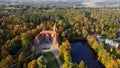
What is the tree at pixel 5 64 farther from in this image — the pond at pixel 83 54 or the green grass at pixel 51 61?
the pond at pixel 83 54

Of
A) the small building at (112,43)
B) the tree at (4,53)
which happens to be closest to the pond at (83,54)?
the small building at (112,43)

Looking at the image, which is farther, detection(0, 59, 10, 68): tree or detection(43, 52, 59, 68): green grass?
detection(43, 52, 59, 68): green grass

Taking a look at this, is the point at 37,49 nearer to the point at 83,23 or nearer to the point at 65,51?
the point at 65,51

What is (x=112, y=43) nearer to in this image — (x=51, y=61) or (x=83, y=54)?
(x=83, y=54)

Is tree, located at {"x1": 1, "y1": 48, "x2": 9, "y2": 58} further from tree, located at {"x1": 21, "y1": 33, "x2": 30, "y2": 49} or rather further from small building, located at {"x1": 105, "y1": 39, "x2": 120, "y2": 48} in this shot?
small building, located at {"x1": 105, "y1": 39, "x2": 120, "y2": 48}

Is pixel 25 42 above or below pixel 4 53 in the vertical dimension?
below

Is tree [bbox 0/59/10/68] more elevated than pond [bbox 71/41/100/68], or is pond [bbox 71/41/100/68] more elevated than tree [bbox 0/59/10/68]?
tree [bbox 0/59/10/68]

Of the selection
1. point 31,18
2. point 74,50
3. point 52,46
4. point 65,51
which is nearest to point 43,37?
point 52,46

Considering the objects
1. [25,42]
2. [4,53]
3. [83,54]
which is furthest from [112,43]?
[4,53]

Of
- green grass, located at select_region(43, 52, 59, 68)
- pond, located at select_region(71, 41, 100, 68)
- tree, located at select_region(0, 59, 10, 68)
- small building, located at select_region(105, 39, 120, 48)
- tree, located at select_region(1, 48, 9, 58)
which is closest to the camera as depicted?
tree, located at select_region(0, 59, 10, 68)

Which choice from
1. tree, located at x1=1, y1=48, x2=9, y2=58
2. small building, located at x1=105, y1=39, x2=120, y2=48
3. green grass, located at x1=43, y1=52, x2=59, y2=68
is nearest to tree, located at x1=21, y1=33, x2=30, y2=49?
green grass, located at x1=43, y1=52, x2=59, y2=68
